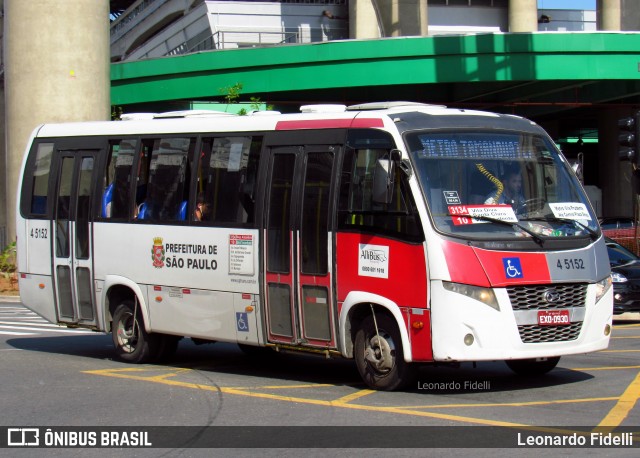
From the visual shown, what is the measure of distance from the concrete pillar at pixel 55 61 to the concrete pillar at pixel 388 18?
24.5m

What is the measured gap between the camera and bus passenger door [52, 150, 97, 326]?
1479cm

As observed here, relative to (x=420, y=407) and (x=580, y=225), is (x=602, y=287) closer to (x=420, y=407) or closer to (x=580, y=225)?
(x=580, y=225)

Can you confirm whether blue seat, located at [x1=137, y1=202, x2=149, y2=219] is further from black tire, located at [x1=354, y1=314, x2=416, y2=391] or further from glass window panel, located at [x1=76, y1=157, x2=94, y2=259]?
black tire, located at [x1=354, y1=314, x2=416, y2=391]

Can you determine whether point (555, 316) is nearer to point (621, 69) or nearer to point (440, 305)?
point (440, 305)

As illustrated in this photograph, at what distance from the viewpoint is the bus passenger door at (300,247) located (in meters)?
11.7

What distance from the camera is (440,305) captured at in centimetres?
1049

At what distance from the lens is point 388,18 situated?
53969 mm

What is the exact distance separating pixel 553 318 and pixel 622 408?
46.5 inches

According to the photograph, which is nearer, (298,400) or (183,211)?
(298,400)

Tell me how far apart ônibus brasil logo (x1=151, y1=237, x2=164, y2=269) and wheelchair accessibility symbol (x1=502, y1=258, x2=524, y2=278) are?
4.89 meters

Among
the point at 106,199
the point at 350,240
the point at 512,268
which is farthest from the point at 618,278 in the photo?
the point at 512,268

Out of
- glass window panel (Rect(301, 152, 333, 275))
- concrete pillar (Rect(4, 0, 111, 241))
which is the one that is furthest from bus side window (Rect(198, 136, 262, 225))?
concrete pillar (Rect(4, 0, 111, 241))

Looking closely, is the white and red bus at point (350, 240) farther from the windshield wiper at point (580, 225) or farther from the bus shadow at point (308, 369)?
the bus shadow at point (308, 369)

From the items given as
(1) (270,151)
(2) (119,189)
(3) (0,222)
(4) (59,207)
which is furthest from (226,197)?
(3) (0,222)
